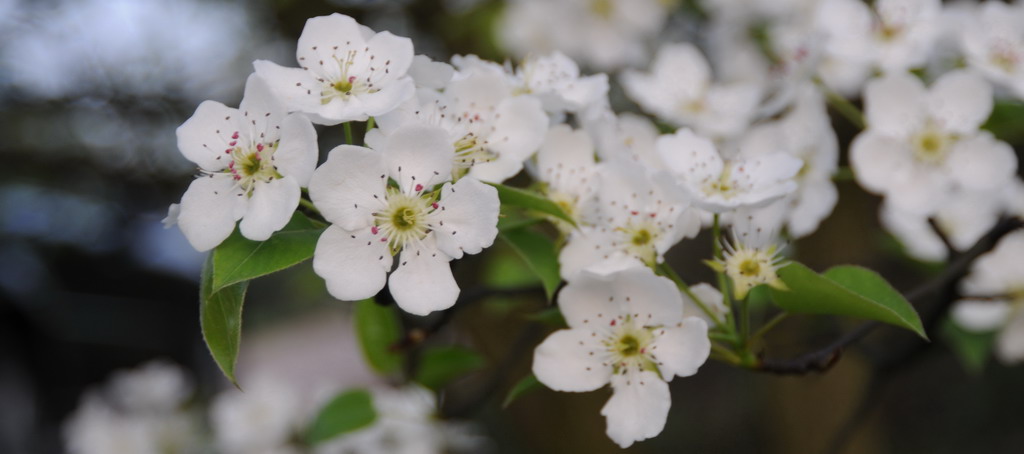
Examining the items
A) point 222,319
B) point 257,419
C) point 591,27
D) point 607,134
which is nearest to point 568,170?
point 607,134

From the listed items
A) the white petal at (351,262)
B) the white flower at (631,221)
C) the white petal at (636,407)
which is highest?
the white petal at (351,262)

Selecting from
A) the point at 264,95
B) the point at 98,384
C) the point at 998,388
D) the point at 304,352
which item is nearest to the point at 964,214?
the point at 264,95

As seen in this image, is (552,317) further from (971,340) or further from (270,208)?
(971,340)

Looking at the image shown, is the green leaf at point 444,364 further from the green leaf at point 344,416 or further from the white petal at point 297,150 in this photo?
the white petal at point 297,150

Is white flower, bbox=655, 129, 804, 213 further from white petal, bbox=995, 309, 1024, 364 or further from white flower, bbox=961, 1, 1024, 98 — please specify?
white petal, bbox=995, 309, 1024, 364

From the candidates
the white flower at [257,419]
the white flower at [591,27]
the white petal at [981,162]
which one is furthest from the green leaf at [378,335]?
the white flower at [591,27]

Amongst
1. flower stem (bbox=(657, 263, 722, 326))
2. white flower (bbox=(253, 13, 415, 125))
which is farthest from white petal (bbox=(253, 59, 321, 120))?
flower stem (bbox=(657, 263, 722, 326))
